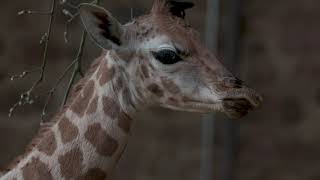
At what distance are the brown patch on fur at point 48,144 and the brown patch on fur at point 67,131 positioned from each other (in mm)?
31

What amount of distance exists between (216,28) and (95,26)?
244cm

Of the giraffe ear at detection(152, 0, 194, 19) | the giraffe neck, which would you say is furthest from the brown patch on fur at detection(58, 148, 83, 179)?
the giraffe ear at detection(152, 0, 194, 19)

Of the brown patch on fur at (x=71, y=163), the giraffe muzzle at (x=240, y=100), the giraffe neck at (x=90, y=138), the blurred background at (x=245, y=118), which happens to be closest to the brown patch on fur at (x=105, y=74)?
the giraffe neck at (x=90, y=138)

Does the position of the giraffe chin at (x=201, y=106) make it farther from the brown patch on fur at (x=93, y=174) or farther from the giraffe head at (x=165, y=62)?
the brown patch on fur at (x=93, y=174)

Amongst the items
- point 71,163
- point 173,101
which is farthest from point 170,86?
point 71,163

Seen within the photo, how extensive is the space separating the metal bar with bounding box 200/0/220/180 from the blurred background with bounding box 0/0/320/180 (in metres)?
0.02

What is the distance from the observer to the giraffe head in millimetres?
2686

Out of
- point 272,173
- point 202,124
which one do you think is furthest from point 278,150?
point 202,124

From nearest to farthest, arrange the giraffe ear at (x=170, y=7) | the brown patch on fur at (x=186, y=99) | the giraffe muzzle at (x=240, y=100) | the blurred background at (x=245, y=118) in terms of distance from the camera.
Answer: the giraffe muzzle at (x=240, y=100), the brown patch on fur at (x=186, y=99), the giraffe ear at (x=170, y=7), the blurred background at (x=245, y=118)

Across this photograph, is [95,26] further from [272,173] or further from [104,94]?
[272,173]

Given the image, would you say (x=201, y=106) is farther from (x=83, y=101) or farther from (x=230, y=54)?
(x=230, y=54)

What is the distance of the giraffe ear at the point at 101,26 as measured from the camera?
8.99 feet

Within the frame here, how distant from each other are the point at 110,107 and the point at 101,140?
10cm

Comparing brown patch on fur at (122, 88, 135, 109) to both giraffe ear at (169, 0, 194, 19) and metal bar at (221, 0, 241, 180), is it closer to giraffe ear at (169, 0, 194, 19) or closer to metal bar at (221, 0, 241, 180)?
giraffe ear at (169, 0, 194, 19)
